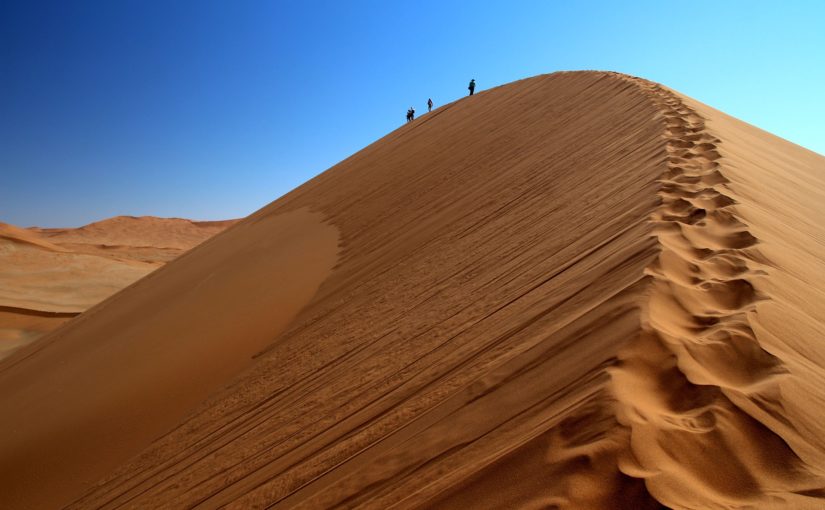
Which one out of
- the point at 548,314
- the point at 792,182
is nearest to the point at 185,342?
the point at 548,314

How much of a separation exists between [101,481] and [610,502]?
141 inches

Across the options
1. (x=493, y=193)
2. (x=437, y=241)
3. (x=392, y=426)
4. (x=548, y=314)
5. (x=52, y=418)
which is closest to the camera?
(x=392, y=426)

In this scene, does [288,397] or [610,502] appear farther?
[288,397]

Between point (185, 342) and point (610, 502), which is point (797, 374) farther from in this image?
point (185, 342)

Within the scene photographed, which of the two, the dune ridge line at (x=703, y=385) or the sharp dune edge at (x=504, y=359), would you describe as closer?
the dune ridge line at (x=703, y=385)

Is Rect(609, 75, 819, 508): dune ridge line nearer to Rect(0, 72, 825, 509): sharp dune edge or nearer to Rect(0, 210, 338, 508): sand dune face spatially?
Rect(0, 72, 825, 509): sharp dune edge

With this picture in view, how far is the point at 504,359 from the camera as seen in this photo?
236 cm

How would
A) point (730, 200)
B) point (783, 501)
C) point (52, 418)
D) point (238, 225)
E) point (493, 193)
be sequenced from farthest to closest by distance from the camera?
point (238, 225) → point (493, 193) → point (52, 418) → point (730, 200) → point (783, 501)

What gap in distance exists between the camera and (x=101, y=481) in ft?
11.9

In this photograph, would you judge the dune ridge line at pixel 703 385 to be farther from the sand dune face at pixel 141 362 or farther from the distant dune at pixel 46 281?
the distant dune at pixel 46 281

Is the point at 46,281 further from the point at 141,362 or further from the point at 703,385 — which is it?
the point at 703,385

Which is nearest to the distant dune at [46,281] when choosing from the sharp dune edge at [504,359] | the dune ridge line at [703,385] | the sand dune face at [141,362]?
the sand dune face at [141,362]

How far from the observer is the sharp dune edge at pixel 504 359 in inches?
61.8

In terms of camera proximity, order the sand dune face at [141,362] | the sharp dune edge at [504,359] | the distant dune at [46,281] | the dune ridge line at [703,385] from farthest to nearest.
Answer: the distant dune at [46,281], the sand dune face at [141,362], the sharp dune edge at [504,359], the dune ridge line at [703,385]
